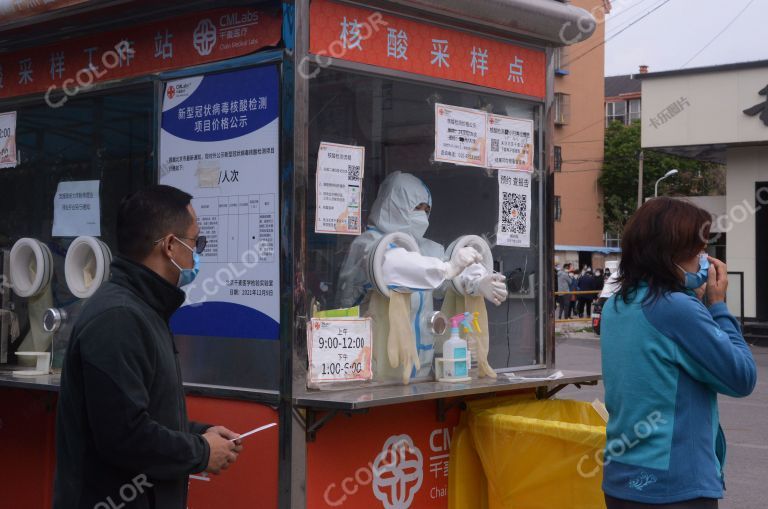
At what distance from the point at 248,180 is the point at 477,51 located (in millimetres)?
1525

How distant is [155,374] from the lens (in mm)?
2846

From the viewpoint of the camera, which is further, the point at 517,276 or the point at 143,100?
the point at 517,276

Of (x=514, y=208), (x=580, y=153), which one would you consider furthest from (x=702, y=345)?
(x=580, y=153)

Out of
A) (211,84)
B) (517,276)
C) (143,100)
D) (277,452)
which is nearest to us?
(277,452)

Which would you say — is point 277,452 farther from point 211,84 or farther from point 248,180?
point 211,84

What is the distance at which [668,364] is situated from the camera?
3082 millimetres

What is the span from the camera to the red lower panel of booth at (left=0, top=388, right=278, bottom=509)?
418cm

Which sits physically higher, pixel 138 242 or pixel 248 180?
pixel 248 180

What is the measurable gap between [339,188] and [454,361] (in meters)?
1.07

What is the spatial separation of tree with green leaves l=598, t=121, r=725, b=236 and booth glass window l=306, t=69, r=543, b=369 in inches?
1610

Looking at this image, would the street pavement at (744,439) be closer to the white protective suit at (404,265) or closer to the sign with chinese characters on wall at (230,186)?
the white protective suit at (404,265)

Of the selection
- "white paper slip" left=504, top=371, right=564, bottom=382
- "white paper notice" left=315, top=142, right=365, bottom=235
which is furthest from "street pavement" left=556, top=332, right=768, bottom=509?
"white paper notice" left=315, top=142, right=365, bottom=235

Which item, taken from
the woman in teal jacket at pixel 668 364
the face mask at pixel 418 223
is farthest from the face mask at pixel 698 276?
the face mask at pixel 418 223

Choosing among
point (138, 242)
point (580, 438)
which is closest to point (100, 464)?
point (138, 242)
